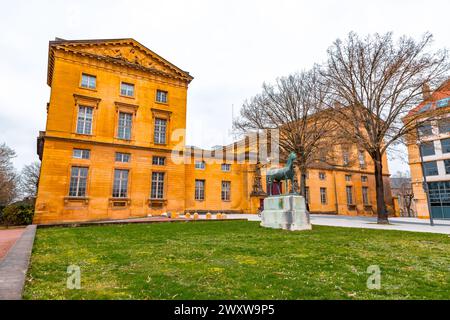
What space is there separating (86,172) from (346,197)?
130ft

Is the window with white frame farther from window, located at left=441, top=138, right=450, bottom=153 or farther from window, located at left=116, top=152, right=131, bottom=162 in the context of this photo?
window, located at left=116, top=152, right=131, bottom=162

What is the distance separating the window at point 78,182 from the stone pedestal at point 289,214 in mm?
19298

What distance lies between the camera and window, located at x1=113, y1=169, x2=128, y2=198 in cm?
2742

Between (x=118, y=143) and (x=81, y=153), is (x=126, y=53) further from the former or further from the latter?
(x=81, y=153)

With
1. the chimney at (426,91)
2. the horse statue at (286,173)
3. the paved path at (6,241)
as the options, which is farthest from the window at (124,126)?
the chimney at (426,91)

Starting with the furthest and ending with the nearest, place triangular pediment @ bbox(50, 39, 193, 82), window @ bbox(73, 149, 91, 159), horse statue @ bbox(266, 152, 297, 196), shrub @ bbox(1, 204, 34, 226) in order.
Answer: triangular pediment @ bbox(50, 39, 193, 82) → window @ bbox(73, 149, 91, 159) → shrub @ bbox(1, 204, 34, 226) → horse statue @ bbox(266, 152, 297, 196)

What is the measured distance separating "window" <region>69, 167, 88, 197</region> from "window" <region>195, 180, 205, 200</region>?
13.2 m

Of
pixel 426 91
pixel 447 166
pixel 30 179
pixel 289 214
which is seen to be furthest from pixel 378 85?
pixel 30 179

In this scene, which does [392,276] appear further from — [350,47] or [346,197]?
[346,197]

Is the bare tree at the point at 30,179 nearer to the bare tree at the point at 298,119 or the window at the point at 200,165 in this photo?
the window at the point at 200,165

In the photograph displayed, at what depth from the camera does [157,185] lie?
97.6 feet

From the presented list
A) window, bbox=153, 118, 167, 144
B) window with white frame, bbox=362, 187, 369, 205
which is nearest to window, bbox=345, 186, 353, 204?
window with white frame, bbox=362, 187, 369, 205
